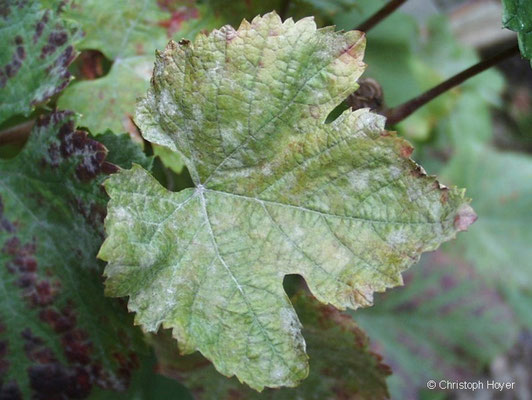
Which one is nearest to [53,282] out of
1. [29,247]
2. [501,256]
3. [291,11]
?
[29,247]

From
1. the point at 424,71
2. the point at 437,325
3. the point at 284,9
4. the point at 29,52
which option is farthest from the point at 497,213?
the point at 29,52

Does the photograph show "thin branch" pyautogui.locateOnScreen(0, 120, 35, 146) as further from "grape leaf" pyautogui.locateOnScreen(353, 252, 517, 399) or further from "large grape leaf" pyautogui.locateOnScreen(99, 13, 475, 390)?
"grape leaf" pyautogui.locateOnScreen(353, 252, 517, 399)

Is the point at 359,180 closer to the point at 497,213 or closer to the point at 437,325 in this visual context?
the point at 437,325

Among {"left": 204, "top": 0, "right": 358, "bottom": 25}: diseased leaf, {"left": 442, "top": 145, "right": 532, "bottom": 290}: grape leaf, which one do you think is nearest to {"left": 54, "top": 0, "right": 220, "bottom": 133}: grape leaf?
{"left": 204, "top": 0, "right": 358, "bottom": 25}: diseased leaf

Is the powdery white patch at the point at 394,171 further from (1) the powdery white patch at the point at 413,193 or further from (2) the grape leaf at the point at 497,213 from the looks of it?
(2) the grape leaf at the point at 497,213

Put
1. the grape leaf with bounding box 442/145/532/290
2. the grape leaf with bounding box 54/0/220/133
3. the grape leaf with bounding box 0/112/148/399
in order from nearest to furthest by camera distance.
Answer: the grape leaf with bounding box 0/112/148/399, the grape leaf with bounding box 54/0/220/133, the grape leaf with bounding box 442/145/532/290

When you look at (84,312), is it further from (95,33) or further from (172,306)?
(95,33)
